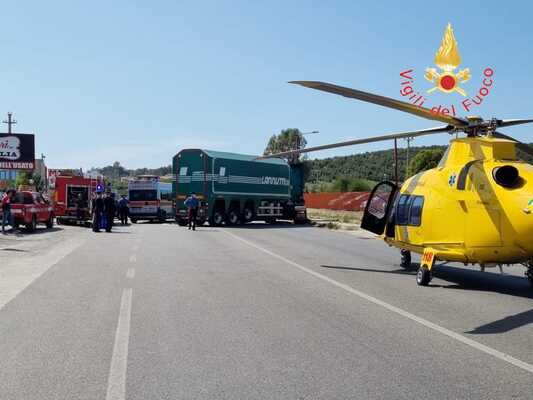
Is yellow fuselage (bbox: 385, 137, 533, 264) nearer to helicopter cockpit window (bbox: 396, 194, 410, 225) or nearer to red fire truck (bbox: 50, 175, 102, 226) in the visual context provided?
helicopter cockpit window (bbox: 396, 194, 410, 225)

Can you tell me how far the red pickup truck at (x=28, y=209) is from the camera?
26469 millimetres

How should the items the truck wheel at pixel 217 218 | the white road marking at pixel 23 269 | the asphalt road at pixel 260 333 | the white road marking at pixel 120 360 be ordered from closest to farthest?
1. the white road marking at pixel 120 360
2. the asphalt road at pixel 260 333
3. the white road marking at pixel 23 269
4. the truck wheel at pixel 217 218

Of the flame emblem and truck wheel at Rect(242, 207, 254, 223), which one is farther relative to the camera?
truck wheel at Rect(242, 207, 254, 223)

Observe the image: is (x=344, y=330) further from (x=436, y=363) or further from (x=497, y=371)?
(x=497, y=371)

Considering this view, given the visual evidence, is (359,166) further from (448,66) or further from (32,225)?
(448,66)

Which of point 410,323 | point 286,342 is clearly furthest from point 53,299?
point 410,323

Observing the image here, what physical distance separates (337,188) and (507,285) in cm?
6941

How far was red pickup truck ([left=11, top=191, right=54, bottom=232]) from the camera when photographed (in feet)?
86.8

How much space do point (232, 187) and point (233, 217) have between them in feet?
6.06

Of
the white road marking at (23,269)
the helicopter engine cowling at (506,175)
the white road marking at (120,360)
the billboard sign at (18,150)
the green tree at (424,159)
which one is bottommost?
the white road marking at (23,269)

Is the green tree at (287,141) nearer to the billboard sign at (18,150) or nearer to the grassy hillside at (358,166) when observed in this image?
the grassy hillside at (358,166)

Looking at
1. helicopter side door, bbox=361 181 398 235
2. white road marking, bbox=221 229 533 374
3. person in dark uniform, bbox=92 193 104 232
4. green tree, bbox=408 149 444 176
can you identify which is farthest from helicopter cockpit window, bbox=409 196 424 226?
green tree, bbox=408 149 444 176

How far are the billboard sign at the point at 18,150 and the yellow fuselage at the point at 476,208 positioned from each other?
35.5 metres

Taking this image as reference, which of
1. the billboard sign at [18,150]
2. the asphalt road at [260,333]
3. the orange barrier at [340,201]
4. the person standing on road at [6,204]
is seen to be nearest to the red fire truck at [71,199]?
the person standing on road at [6,204]
